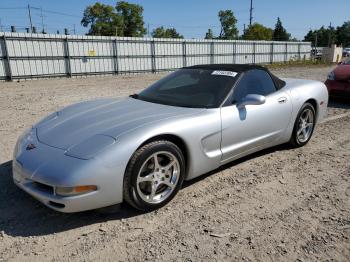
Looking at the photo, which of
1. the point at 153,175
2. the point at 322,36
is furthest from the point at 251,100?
the point at 322,36

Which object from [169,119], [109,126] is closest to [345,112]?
[169,119]

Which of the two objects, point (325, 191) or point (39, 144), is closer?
point (39, 144)

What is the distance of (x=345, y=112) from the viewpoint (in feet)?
24.7

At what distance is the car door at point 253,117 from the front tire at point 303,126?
36 cm

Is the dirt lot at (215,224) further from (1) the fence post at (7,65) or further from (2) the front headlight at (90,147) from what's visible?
(1) the fence post at (7,65)

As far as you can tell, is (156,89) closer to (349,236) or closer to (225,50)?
(349,236)

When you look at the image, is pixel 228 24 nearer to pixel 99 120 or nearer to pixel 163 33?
pixel 163 33

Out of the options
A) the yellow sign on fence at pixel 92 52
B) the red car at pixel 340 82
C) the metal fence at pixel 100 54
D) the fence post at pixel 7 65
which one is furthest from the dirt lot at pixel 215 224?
the yellow sign on fence at pixel 92 52

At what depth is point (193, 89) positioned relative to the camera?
4035 millimetres

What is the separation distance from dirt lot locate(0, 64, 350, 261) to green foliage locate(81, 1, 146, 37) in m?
69.8

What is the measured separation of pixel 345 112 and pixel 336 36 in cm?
10770

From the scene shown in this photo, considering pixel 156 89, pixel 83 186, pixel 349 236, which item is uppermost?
pixel 156 89

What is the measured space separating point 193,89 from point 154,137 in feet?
4.02

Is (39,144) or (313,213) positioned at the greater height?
(39,144)
